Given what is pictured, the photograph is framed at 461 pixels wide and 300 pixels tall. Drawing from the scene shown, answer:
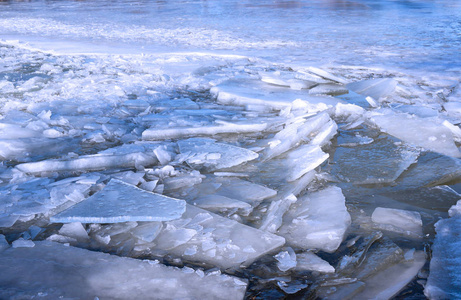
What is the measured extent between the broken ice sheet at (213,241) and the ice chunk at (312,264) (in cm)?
11

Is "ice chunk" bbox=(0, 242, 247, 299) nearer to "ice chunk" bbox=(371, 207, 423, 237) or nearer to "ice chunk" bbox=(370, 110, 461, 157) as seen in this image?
"ice chunk" bbox=(371, 207, 423, 237)

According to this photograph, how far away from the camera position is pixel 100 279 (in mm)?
1322

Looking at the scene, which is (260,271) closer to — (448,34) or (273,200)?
(273,200)

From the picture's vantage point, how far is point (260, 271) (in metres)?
1.42

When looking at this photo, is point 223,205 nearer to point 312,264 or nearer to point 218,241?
point 218,241

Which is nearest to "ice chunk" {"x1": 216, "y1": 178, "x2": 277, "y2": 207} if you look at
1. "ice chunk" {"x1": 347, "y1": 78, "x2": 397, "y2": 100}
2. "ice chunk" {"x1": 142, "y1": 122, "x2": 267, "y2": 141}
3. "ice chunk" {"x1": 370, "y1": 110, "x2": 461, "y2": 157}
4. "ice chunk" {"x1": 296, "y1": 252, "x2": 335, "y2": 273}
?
"ice chunk" {"x1": 296, "y1": 252, "x2": 335, "y2": 273}

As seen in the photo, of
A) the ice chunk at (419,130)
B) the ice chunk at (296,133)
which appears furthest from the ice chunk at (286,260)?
the ice chunk at (419,130)

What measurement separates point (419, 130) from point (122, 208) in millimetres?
2051

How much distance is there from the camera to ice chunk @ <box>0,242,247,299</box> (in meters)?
1.26

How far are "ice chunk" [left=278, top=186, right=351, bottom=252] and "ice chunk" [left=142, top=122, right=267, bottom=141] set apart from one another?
101 cm

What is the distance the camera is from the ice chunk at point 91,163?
2.26 metres

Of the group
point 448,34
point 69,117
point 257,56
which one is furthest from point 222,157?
point 448,34

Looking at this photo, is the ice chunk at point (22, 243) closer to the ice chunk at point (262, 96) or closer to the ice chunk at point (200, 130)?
the ice chunk at point (200, 130)

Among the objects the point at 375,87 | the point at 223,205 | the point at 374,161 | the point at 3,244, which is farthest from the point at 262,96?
the point at 3,244
